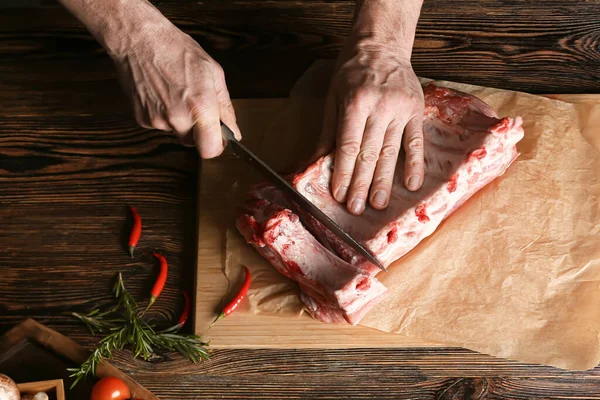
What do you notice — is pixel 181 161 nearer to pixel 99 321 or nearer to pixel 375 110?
pixel 99 321

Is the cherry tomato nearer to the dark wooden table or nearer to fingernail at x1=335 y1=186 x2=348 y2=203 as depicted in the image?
the dark wooden table

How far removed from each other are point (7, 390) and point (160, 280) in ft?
2.72

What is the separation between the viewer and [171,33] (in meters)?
2.87

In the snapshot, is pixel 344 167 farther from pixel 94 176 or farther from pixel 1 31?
pixel 1 31

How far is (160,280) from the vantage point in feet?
10.5

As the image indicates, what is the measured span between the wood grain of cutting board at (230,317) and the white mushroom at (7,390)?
0.82m

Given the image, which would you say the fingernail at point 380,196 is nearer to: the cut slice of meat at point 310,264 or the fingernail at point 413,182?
the fingernail at point 413,182

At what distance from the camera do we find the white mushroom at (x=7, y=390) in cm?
270

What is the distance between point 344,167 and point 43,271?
163cm

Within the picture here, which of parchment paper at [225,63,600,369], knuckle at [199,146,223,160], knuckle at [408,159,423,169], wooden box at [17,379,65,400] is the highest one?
knuckle at [199,146,223,160]

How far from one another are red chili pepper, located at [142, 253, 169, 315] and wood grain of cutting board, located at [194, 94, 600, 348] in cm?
17

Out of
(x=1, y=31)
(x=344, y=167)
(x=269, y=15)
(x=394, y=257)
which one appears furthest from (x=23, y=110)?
(x=394, y=257)

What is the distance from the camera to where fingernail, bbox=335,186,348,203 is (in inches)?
119

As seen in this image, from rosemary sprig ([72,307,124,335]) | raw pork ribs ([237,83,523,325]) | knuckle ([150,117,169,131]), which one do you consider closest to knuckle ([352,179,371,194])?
raw pork ribs ([237,83,523,325])
